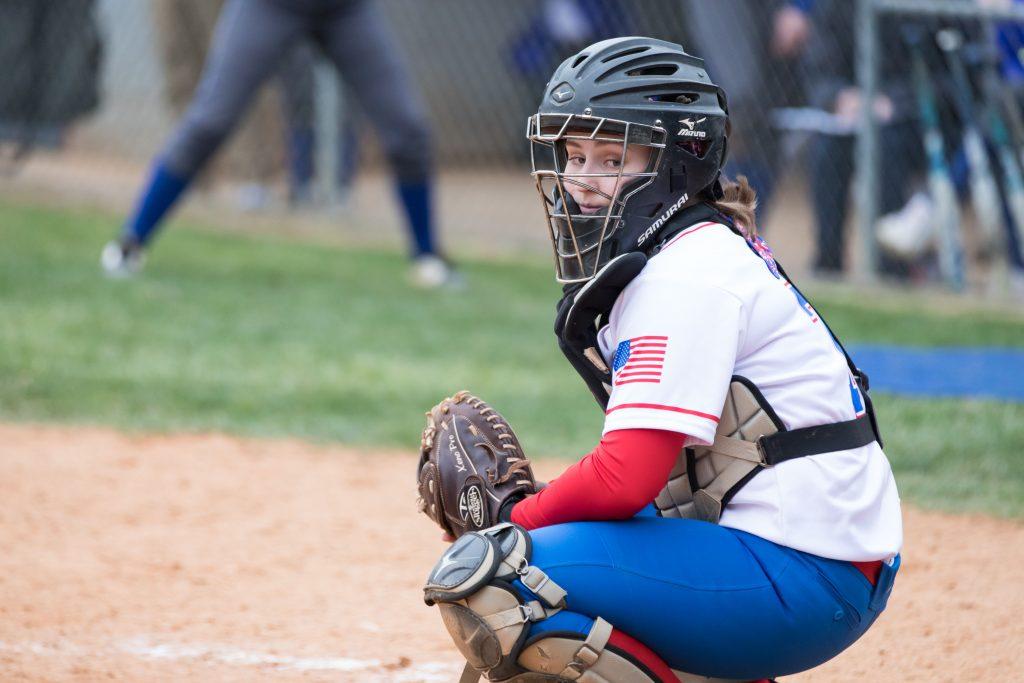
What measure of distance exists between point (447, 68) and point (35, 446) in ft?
28.0

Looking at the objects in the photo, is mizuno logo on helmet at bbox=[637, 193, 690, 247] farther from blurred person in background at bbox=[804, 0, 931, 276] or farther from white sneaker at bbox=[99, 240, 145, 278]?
blurred person in background at bbox=[804, 0, 931, 276]

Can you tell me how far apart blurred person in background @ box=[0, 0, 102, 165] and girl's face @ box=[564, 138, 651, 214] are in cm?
805

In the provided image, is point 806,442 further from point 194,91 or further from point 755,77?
point 194,91

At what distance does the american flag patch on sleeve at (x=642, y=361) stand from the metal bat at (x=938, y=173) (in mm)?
6205

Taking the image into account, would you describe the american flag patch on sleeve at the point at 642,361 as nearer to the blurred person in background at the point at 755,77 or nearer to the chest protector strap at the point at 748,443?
the chest protector strap at the point at 748,443

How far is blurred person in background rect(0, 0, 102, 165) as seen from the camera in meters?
9.63

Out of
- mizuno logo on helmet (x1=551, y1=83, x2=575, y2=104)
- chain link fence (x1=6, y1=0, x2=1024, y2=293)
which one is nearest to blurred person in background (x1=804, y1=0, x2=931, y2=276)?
chain link fence (x1=6, y1=0, x2=1024, y2=293)

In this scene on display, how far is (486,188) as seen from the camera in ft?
37.4

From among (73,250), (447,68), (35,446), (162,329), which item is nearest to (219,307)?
(162,329)

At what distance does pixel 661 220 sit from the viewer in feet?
8.55

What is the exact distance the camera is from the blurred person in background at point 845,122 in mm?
8344

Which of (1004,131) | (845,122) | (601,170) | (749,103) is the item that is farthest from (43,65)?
(601,170)

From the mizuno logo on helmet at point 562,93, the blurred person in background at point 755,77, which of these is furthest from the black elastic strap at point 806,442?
the blurred person in background at point 755,77

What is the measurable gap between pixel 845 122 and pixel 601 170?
20.6 ft
